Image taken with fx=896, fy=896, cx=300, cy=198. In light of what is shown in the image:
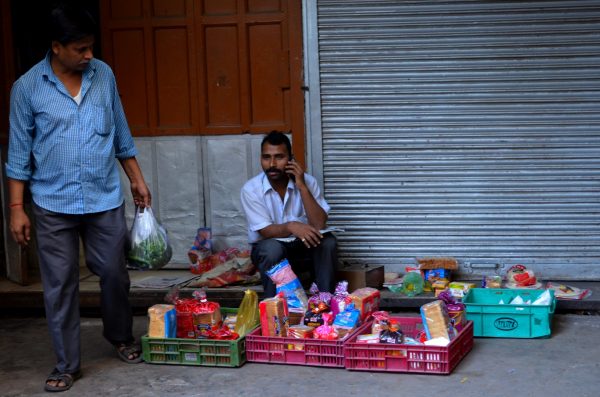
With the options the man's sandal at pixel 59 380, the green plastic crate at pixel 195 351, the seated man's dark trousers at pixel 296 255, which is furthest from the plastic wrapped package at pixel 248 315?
the man's sandal at pixel 59 380

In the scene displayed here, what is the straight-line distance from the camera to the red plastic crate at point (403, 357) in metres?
4.63

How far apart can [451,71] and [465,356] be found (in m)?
2.38

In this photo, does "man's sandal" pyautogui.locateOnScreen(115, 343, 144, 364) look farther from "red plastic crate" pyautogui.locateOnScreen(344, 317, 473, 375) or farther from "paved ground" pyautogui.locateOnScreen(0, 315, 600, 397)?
"red plastic crate" pyautogui.locateOnScreen(344, 317, 473, 375)

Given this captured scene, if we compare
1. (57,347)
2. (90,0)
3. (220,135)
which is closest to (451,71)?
(220,135)

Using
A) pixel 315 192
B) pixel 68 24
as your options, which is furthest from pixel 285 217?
pixel 68 24

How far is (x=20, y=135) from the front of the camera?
4.65m

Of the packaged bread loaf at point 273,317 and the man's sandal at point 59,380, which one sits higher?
the packaged bread loaf at point 273,317

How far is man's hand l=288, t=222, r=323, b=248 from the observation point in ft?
18.7

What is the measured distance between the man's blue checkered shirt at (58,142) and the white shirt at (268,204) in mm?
1337

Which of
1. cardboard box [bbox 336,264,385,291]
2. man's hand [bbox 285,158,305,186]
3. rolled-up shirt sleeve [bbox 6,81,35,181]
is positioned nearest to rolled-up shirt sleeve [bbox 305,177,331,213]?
man's hand [bbox 285,158,305,186]

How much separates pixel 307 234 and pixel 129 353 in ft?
4.42

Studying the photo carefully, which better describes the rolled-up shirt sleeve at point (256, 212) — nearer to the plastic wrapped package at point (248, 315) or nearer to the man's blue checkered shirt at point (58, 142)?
the plastic wrapped package at point (248, 315)

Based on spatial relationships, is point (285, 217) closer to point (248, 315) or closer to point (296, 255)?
point (296, 255)

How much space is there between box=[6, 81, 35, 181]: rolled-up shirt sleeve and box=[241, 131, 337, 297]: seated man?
1.66 metres
